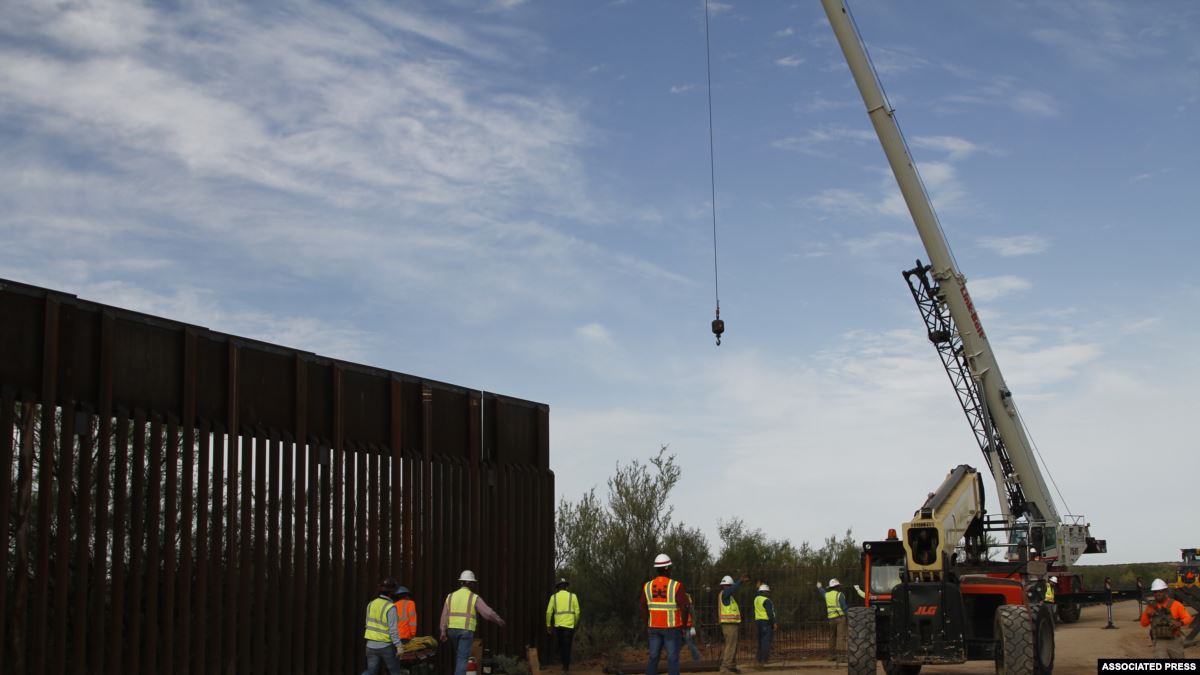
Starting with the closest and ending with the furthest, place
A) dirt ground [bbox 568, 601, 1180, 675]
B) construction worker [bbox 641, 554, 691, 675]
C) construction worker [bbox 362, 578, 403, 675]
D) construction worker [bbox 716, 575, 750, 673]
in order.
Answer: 1. construction worker [bbox 362, 578, 403, 675]
2. construction worker [bbox 641, 554, 691, 675]
3. dirt ground [bbox 568, 601, 1180, 675]
4. construction worker [bbox 716, 575, 750, 673]

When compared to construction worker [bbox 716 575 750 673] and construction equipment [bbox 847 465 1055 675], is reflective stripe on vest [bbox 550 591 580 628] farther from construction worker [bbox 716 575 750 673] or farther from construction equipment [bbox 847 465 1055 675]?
construction equipment [bbox 847 465 1055 675]

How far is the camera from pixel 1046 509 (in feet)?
108

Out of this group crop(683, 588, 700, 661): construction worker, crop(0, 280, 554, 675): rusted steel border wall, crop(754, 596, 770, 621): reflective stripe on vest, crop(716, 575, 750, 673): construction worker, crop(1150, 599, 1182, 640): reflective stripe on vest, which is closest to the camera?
crop(0, 280, 554, 675): rusted steel border wall

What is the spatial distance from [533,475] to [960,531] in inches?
352

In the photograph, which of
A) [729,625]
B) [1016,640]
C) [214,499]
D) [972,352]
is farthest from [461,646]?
[972,352]

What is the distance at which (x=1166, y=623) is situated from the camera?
49.7 feet

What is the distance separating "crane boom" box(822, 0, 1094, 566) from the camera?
31359mm

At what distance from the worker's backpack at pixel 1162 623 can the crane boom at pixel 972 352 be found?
16210 mm

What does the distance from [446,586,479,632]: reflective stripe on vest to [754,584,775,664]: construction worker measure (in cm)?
755

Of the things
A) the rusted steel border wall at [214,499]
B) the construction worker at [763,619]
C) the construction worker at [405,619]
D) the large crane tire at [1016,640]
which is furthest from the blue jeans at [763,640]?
the construction worker at [405,619]

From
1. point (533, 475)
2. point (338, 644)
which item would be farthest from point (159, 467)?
point (533, 475)

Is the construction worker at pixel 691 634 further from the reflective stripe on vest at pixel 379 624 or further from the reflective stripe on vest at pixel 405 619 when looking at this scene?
the reflective stripe on vest at pixel 379 624

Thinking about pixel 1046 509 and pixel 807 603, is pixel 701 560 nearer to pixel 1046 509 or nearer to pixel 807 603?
pixel 807 603

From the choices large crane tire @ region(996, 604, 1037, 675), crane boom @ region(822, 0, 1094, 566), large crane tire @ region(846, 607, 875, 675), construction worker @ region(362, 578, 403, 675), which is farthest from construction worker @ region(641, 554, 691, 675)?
crane boom @ region(822, 0, 1094, 566)
